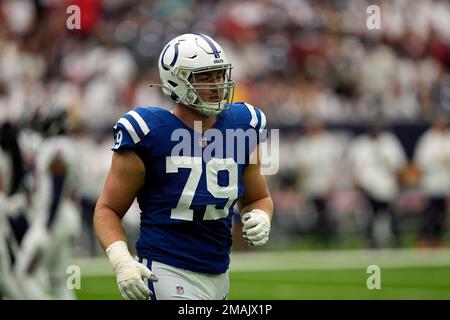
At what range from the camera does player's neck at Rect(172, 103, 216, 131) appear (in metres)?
5.02

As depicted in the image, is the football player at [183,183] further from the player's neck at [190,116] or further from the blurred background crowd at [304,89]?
the blurred background crowd at [304,89]

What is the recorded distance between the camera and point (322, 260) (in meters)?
12.9

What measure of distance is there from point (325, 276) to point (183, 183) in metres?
6.69

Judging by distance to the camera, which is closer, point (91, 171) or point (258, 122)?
point (258, 122)

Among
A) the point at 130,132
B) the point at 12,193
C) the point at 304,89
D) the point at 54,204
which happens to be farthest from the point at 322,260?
the point at 130,132

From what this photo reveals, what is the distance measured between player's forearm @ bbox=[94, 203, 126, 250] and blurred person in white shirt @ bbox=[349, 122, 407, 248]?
29.5 feet

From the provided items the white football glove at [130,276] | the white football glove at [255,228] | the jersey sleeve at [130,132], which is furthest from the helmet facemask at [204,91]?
the white football glove at [130,276]

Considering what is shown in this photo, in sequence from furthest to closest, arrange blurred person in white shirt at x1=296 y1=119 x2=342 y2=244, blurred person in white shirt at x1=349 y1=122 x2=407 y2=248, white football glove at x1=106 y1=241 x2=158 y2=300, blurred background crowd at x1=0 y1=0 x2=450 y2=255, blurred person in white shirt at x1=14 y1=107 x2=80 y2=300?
blurred person in white shirt at x1=296 y1=119 x2=342 y2=244 → blurred background crowd at x1=0 y1=0 x2=450 y2=255 → blurred person in white shirt at x1=349 y1=122 x2=407 y2=248 → blurred person in white shirt at x1=14 y1=107 x2=80 y2=300 → white football glove at x1=106 y1=241 x2=158 y2=300

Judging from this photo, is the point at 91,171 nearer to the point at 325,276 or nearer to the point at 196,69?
the point at 325,276

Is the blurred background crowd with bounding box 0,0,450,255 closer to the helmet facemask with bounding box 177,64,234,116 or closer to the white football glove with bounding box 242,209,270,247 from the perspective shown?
the helmet facemask with bounding box 177,64,234,116

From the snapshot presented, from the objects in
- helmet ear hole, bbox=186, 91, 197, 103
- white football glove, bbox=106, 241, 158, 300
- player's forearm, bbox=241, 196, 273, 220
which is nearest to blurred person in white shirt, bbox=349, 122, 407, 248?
player's forearm, bbox=241, 196, 273, 220

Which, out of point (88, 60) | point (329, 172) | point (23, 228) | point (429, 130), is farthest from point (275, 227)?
point (23, 228)

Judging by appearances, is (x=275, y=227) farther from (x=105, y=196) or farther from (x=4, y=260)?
(x=105, y=196)
